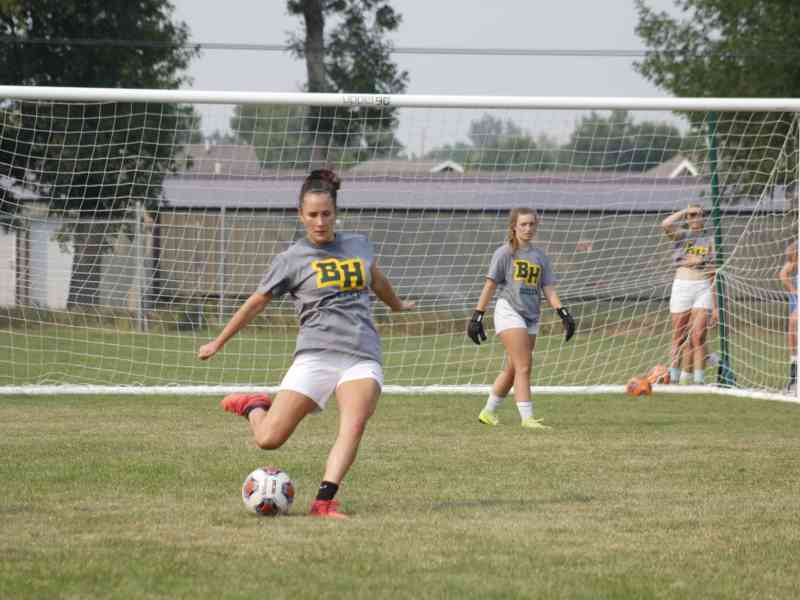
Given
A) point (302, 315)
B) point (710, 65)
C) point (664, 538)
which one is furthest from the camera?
point (710, 65)

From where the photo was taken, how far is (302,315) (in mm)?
7020

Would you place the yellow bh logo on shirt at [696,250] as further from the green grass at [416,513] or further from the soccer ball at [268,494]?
the soccer ball at [268,494]

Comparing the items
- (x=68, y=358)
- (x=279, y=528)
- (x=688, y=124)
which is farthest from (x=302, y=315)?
(x=688, y=124)

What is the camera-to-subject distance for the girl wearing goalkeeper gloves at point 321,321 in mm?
6824

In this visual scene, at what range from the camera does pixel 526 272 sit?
1099cm

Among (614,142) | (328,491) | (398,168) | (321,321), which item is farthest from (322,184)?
(614,142)

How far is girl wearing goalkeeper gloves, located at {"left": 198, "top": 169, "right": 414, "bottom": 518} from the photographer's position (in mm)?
6824

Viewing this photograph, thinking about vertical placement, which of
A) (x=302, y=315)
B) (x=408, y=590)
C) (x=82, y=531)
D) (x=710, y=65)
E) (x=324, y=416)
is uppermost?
(x=710, y=65)

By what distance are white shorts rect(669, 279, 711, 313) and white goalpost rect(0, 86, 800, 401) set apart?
0.92ft

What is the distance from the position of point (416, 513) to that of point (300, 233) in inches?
707

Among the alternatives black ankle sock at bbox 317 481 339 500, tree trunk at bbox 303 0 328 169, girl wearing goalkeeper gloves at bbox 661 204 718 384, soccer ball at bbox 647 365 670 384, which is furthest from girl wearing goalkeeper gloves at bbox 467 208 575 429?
tree trunk at bbox 303 0 328 169

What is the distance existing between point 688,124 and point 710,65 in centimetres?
656

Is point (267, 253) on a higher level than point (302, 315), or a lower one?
lower

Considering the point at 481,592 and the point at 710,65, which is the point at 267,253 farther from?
the point at 481,592
